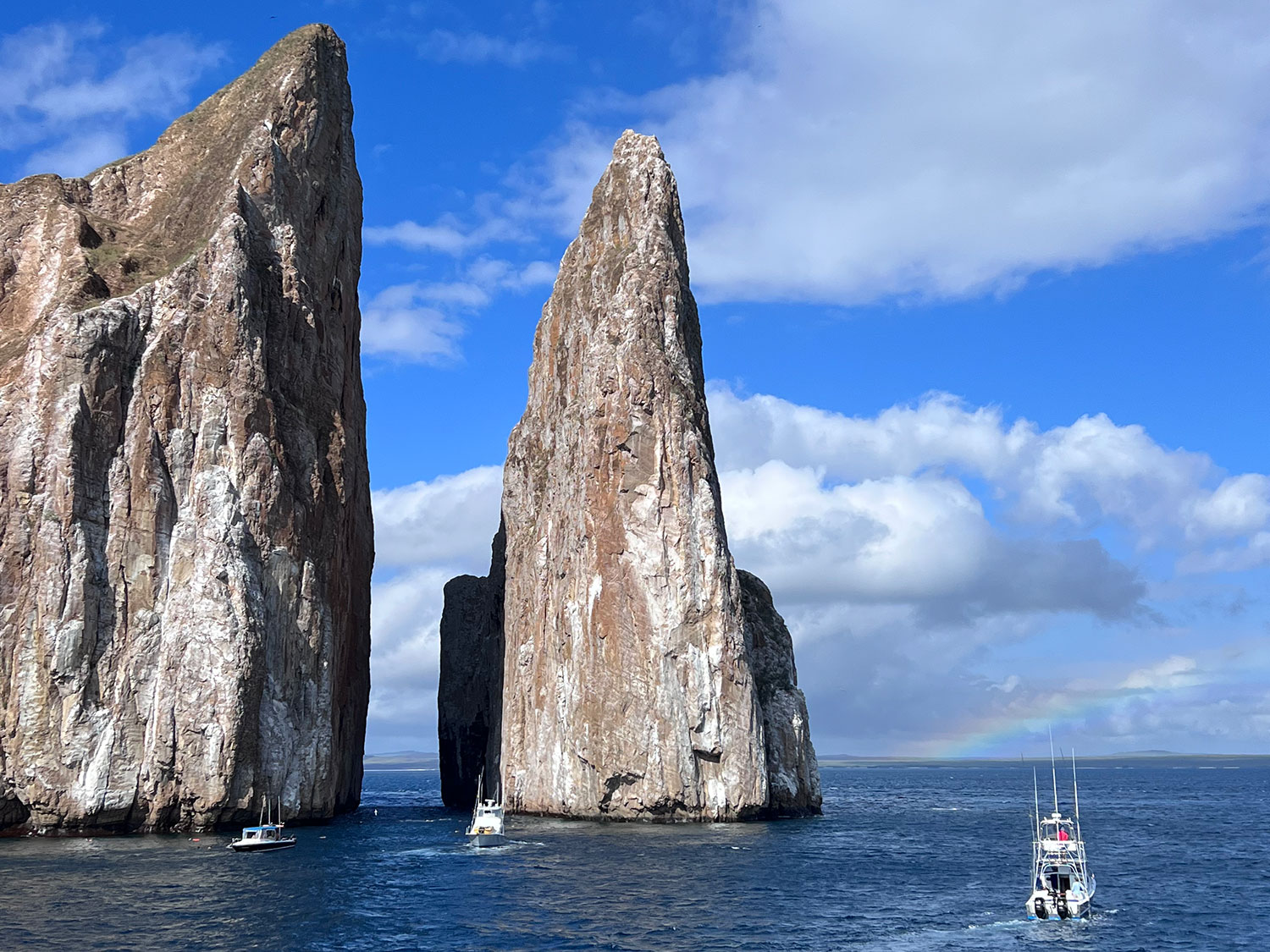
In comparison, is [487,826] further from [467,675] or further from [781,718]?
[467,675]

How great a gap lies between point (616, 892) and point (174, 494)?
43.9 meters

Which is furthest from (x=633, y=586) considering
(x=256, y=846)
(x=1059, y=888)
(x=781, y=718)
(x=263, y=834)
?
(x=1059, y=888)

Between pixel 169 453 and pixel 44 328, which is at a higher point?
pixel 44 328

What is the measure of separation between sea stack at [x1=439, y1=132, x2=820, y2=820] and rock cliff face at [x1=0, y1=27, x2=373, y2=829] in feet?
52.6

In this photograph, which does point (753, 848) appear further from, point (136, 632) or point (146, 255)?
point (146, 255)

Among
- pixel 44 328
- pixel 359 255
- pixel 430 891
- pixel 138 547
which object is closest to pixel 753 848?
pixel 430 891

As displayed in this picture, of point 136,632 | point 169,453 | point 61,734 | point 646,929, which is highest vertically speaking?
point 169,453

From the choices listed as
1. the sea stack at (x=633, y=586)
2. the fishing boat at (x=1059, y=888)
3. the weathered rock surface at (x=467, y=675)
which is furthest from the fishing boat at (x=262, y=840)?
the weathered rock surface at (x=467, y=675)

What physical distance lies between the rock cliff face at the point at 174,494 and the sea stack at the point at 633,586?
16.0m

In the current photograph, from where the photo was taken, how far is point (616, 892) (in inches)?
2297

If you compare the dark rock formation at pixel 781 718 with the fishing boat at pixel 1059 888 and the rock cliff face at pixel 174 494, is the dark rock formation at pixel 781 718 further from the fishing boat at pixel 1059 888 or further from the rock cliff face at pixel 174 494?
the fishing boat at pixel 1059 888

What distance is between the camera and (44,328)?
8394cm

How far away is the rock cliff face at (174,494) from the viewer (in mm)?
78938

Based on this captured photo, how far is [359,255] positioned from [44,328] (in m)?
43.3
